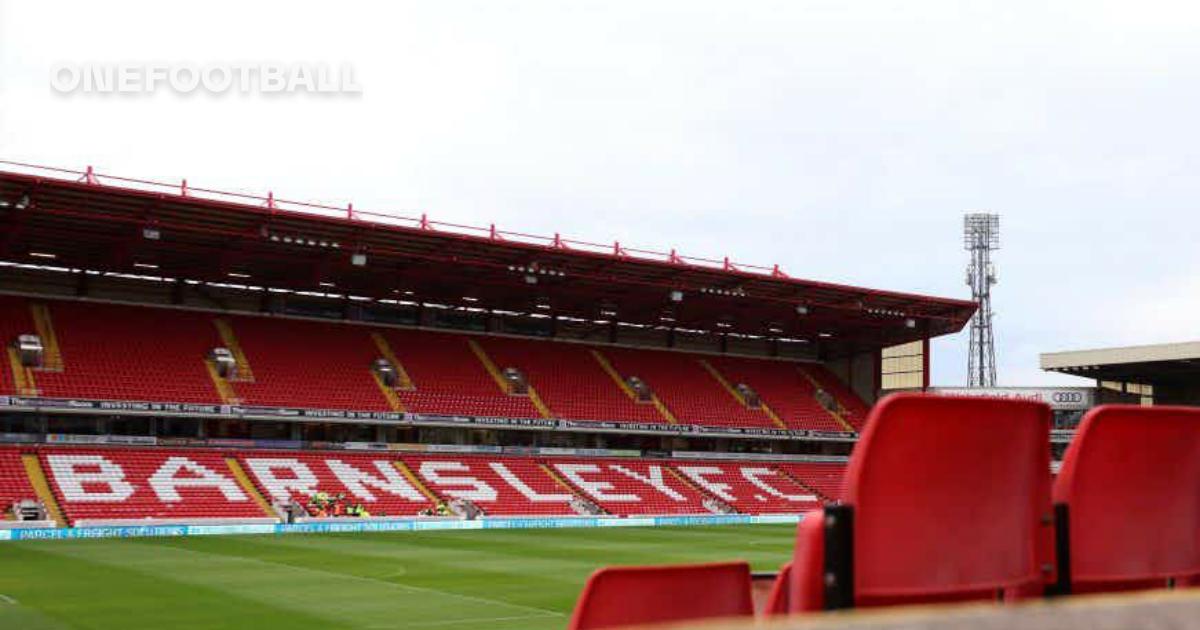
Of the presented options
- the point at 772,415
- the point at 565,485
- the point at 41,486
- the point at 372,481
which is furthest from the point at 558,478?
the point at 41,486

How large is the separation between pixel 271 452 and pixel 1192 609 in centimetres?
4319

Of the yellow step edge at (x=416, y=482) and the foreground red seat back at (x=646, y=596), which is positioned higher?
the foreground red seat back at (x=646, y=596)

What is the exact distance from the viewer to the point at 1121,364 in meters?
52.7

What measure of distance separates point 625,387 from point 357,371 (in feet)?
41.2

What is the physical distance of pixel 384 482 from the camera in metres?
42.4

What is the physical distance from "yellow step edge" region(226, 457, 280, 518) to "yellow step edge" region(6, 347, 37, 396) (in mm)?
6822

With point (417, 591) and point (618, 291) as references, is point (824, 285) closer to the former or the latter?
point (618, 291)

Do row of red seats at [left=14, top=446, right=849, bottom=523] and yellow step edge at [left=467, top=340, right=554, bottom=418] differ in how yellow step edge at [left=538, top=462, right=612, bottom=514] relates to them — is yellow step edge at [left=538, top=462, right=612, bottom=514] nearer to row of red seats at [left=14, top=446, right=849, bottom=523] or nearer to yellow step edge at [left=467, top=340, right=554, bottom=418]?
row of red seats at [left=14, top=446, right=849, bottom=523]

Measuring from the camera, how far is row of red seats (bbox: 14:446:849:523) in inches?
1457

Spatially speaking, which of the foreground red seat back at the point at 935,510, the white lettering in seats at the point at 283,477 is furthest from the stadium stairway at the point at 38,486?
the foreground red seat back at the point at 935,510

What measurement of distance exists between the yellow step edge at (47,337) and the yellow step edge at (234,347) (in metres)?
6.10

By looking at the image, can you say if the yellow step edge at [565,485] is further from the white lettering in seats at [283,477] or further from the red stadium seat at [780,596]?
the red stadium seat at [780,596]

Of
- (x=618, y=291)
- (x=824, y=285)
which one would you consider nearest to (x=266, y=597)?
(x=618, y=291)

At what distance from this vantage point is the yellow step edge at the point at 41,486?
114ft
